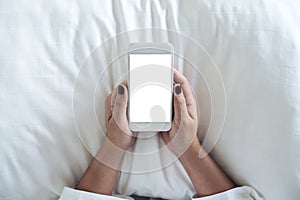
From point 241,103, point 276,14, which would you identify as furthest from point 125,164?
point 276,14

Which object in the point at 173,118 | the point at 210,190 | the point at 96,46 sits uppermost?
the point at 96,46

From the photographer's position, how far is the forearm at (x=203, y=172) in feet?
2.35

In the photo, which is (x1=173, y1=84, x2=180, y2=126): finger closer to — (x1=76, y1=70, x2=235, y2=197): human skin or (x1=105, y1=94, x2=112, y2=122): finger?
(x1=76, y1=70, x2=235, y2=197): human skin

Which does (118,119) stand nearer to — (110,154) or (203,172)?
(110,154)

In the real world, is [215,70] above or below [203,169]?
above

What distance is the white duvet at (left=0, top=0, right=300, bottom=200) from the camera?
68cm

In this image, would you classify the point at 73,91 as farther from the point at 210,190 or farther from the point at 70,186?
the point at 210,190

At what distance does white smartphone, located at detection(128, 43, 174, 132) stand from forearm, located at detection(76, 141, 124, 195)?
88 millimetres

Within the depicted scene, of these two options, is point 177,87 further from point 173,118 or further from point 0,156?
point 0,156

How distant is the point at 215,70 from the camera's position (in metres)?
0.70

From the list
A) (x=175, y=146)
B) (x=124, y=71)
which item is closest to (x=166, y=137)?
(x=175, y=146)

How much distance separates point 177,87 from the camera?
0.66 meters

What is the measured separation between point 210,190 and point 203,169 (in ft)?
0.15

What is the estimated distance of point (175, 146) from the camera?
70cm
